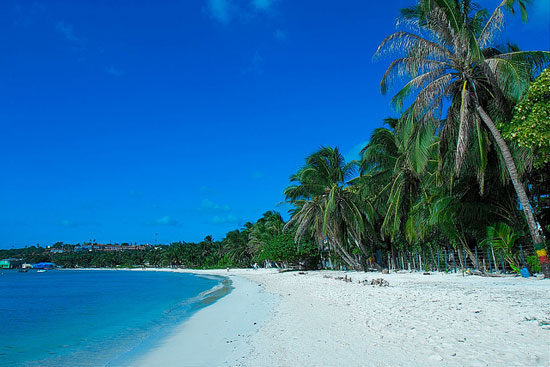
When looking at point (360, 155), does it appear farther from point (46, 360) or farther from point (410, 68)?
point (46, 360)

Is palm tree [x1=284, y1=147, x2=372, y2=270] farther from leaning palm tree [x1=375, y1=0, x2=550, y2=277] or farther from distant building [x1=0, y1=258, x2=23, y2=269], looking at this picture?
distant building [x1=0, y1=258, x2=23, y2=269]

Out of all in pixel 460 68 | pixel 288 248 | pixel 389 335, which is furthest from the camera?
pixel 288 248

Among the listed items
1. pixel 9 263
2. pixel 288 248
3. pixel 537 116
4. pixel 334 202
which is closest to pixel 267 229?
pixel 288 248

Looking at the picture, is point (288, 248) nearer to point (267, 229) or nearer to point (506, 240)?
point (267, 229)

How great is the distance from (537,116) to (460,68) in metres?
4.22

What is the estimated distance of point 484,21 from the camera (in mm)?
13219

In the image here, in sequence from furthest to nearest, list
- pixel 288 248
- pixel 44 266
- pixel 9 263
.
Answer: pixel 9 263
pixel 44 266
pixel 288 248

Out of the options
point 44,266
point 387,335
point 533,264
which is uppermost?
point 44,266

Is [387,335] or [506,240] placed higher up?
[506,240]

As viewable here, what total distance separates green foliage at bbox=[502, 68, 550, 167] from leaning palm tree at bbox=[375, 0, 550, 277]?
1.67 m

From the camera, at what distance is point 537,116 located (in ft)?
30.2

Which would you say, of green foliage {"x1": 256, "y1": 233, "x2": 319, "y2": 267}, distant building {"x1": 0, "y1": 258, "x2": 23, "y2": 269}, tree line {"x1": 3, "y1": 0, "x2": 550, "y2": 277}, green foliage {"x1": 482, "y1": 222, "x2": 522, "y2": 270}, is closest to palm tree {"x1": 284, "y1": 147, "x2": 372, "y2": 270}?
tree line {"x1": 3, "y1": 0, "x2": 550, "y2": 277}

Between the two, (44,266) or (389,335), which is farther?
(44,266)

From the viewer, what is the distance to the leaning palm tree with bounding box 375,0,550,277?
11.7 meters
